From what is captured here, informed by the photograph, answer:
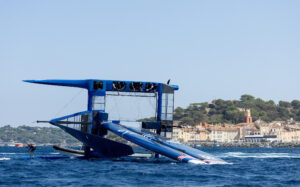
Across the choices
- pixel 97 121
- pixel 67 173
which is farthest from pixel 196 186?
pixel 97 121

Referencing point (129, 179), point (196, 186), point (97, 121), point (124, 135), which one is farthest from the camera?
point (97, 121)

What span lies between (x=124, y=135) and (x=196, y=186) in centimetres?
1882

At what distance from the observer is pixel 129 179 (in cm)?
3017

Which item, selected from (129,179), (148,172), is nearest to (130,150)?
(148,172)

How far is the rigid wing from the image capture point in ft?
148

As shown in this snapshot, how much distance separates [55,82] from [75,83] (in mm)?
1796

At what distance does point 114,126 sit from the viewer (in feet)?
160

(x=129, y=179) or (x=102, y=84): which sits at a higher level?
(x=102, y=84)

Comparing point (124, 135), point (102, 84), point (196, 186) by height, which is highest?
point (102, 84)

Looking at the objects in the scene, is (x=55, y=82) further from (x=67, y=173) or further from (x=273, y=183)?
(x=273, y=183)

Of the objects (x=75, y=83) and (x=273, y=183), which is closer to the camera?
(x=273, y=183)

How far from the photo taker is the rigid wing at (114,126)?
44969 mm

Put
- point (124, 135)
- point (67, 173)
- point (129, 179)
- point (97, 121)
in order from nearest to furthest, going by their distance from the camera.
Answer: point (129, 179), point (67, 173), point (124, 135), point (97, 121)

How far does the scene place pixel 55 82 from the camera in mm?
51188
